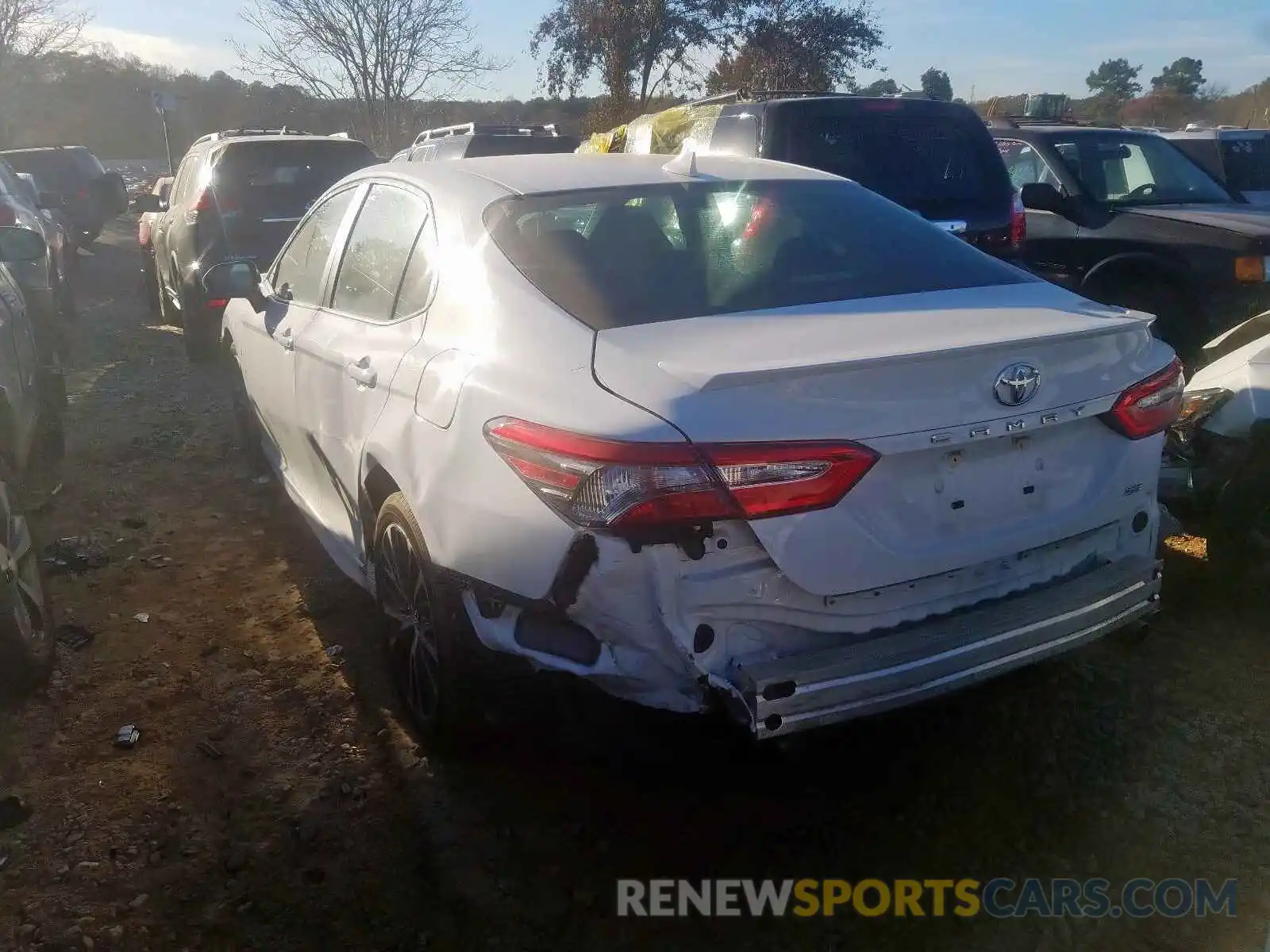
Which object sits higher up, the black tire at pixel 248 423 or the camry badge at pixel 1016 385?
the camry badge at pixel 1016 385

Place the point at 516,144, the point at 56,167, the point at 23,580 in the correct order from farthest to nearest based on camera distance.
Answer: the point at 56,167 → the point at 516,144 → the point at 23,580

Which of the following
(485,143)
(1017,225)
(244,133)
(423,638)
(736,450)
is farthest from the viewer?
Answer: (485,143)

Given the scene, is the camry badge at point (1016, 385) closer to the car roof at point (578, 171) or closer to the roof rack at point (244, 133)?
the car roof at point (578, 171)

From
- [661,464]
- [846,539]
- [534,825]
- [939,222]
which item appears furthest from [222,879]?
[939,222]

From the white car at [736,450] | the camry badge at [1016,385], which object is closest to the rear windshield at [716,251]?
the white car at [736,450]

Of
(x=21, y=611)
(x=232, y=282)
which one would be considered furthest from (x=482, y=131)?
(x=21, y=611)

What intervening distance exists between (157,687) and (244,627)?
0.51m

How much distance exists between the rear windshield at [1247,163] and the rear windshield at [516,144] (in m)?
6.72

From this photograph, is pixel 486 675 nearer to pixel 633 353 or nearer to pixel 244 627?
pixel 633 353

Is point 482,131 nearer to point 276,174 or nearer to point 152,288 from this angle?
point 276,174

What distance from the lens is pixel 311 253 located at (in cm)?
454

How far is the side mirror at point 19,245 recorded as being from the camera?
5652mm

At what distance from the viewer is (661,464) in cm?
228

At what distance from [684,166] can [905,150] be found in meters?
3.50
